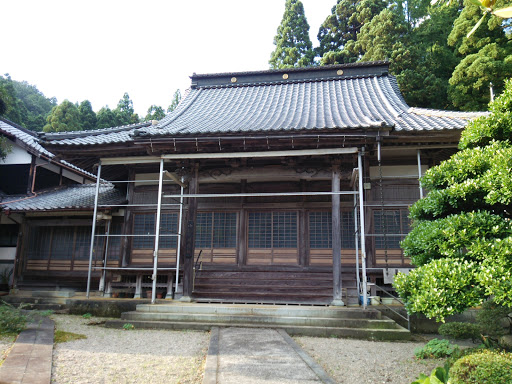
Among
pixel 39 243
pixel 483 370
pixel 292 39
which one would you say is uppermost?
pixel 292 39

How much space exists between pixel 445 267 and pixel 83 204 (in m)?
10.7

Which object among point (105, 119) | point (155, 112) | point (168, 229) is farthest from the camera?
point (155, 112)

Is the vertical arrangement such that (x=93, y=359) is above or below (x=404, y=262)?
below

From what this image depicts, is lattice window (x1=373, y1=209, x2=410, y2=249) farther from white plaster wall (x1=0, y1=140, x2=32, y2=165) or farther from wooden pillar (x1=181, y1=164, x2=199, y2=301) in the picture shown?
white plaster wall (x1=0, y1=140, x2=32, y2=165)

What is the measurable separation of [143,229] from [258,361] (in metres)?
7.43

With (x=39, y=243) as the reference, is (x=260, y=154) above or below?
above

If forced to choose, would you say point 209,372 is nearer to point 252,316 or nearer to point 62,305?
point 252,316

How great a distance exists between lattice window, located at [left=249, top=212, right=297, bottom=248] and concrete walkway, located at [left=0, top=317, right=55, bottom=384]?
569 cm

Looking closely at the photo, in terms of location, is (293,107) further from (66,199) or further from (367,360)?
(367,360)

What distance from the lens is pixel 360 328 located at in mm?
7414

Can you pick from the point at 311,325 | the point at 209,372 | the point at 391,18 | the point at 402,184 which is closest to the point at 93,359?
the point at 209,372

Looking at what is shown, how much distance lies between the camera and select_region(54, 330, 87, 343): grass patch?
21.9 ft

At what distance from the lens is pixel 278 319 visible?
7.79 m

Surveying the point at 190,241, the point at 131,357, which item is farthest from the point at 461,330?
the point at 190,241
